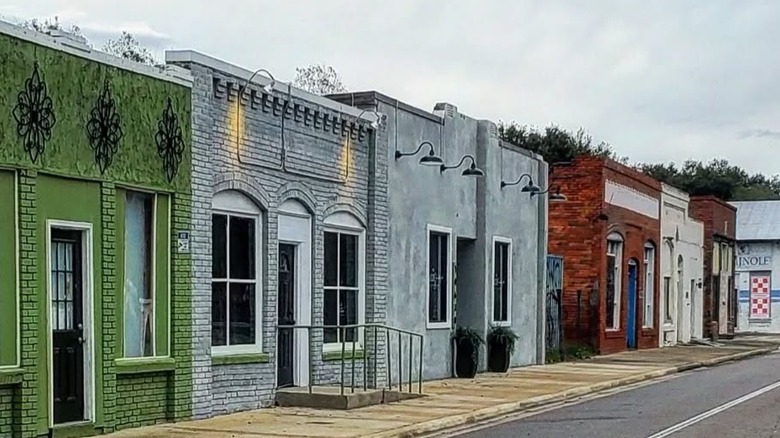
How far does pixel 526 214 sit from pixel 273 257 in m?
12.2

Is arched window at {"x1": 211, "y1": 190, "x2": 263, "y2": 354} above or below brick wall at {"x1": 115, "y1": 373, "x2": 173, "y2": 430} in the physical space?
above

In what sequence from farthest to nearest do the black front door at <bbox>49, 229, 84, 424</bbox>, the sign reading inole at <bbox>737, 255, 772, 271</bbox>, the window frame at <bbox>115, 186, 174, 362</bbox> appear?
the sign reading inole at <bbox>737, 255, 772, 271</bbox>, the window frame at <bbox>115, 186, 174, 362</bbox>, the black front door at <bbox>49, 229, 84, 424</bbox>

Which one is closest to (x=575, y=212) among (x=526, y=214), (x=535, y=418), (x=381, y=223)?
(x=526, y=214)

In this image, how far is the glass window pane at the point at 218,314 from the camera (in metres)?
17.0

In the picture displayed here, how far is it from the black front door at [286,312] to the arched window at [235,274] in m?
0.90

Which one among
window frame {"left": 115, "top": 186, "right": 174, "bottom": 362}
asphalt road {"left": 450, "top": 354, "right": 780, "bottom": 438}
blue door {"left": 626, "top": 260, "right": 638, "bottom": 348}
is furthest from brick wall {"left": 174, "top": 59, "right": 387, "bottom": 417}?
blue door {"left": 626, "top": 260, "right": 638, "bottom": 348}

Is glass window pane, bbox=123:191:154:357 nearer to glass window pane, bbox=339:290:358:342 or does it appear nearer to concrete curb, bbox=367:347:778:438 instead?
concrete curb, bbox=367:347:778:438

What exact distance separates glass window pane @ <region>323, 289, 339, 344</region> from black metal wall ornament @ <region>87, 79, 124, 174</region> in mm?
6320

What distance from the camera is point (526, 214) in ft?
96.1

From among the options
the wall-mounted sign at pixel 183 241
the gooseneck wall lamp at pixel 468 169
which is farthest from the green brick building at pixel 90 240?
the gooseneck wall lamp at pixel 468 169

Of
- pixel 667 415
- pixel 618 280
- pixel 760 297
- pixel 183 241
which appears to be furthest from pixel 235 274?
pixel 760 297

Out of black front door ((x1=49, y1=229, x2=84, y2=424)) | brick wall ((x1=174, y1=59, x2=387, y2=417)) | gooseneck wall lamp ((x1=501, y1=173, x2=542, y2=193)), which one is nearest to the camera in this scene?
black front door ((x1=49, y1=229, x2=84, y2=424))

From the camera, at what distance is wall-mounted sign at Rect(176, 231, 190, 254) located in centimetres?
1602

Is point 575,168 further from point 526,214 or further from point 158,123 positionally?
point 158,123
